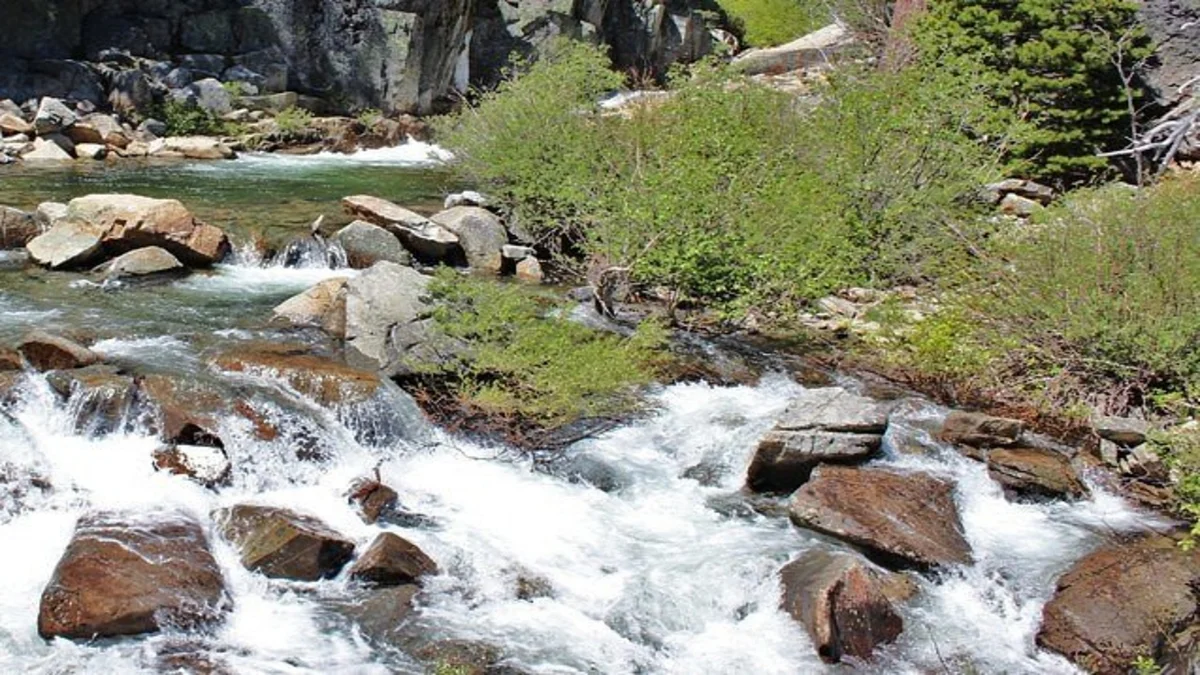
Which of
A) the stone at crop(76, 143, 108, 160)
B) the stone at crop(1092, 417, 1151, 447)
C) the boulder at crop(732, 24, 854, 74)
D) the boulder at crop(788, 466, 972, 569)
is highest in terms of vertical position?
the boulder at crop(732, 24, 854, 74)

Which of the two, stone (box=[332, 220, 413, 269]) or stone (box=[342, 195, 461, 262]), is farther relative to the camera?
stone (box=[342, 195, 461, 262])

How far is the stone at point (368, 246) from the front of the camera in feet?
39.3

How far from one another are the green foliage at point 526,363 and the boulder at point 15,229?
229 inches

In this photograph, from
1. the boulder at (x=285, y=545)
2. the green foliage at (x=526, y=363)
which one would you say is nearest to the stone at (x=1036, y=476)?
the green foliage at (x=526, y=363)

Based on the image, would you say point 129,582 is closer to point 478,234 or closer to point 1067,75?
point 478,234

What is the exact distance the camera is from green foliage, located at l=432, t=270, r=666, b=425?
7926 mm

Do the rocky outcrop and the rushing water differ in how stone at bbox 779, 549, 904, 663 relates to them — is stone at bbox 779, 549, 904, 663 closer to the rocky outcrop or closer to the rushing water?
the rushing water

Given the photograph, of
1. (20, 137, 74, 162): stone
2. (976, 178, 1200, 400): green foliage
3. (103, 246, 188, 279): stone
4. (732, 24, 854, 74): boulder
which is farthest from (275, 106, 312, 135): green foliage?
(976, 178, 1200, 400): green foliage

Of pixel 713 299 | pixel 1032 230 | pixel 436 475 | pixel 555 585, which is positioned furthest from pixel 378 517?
pixel 1032 230

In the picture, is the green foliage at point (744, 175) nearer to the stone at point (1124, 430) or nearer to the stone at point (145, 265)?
the stone at point (1124, 430)

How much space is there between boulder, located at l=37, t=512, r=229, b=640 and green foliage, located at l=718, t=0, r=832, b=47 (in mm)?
37560

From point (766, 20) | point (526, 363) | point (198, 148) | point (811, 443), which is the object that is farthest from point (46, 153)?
point (766, 20)

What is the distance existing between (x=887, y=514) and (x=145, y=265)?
320 inches

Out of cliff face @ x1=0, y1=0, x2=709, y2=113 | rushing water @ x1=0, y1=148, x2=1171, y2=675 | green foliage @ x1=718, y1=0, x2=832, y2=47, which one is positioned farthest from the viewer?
green foliage @ x1=718, y1=0, x2=832, y2=47
